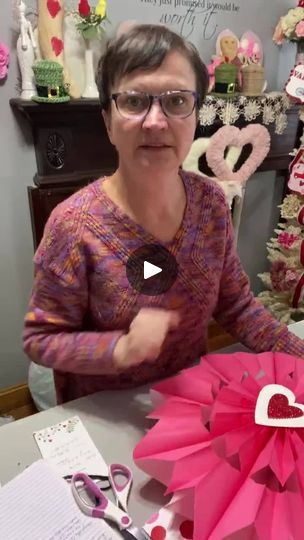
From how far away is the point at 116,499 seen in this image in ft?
2.31

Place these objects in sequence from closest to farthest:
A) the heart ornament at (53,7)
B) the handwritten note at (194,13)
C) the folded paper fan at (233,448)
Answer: the folded paper fan at (233,448), the heart ornament at (53,7), the handwritten note at (194,13)

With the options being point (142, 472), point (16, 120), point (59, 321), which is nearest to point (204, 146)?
point (16, 120)

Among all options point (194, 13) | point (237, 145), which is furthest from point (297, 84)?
A: point (194, 13)

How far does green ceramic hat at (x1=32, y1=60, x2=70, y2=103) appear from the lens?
1.51m

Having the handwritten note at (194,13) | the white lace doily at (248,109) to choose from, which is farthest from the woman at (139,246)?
the handwritten note at (194,13)

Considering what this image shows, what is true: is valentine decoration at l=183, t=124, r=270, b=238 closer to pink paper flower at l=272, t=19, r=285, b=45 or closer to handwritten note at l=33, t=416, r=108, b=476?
pink paper flower at l=272, t=19, r=285, b=45

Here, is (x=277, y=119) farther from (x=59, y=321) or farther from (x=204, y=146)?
(x=59, y=321)

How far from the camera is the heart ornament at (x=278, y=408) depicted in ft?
2.31

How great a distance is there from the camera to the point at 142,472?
0.75 m

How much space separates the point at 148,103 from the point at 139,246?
25 cm

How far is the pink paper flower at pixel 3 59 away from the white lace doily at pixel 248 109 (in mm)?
704

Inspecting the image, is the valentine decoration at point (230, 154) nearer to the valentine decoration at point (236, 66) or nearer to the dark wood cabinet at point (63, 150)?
the valentine decoration at point (236, 66)

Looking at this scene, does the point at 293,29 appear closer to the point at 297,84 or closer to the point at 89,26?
the point at 297,84

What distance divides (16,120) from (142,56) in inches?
39.5
